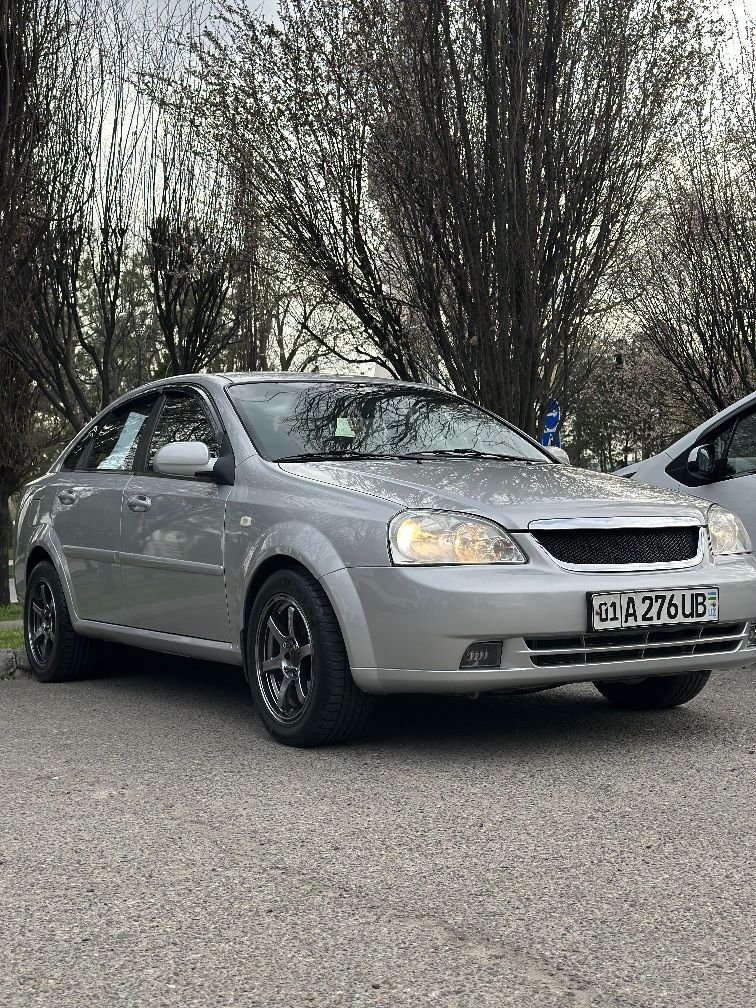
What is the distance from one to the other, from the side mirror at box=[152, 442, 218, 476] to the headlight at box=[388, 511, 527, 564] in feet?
4.33

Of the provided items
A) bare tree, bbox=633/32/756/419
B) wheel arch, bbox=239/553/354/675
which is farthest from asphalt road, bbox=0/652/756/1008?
bare tree, bbox=633/32/756/419

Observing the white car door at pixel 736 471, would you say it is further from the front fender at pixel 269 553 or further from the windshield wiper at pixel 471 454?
the front fender at pixel 269 553

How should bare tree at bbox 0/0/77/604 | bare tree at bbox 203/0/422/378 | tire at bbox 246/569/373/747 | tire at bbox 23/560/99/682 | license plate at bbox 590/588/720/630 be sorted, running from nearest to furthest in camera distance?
1. license plate at bbox 590/588/720/630
2. tire at bbox 246/569/373/747
3. tire at bbox 23/560/99/682
4. bare tree at bbox 0/0/77/604
5. bare tree at bbox 203/0/422/378

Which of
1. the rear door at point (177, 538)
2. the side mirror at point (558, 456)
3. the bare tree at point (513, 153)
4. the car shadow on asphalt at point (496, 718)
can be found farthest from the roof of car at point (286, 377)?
the bare tree at point (513, 153)

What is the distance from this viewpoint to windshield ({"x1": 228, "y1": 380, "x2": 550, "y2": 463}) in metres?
6.19

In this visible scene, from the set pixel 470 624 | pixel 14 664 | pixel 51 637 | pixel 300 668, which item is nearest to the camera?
pixel 470 624

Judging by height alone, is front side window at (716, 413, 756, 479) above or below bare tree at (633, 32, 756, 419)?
below

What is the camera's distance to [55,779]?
5.00m

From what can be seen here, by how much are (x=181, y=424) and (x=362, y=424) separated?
1033 mm

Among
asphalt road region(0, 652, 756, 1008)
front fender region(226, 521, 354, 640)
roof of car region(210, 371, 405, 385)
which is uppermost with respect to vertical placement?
roof of car region(210, 371, 405, 385)

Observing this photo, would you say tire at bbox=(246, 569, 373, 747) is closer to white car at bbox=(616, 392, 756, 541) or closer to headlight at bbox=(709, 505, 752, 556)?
headlight at bbox=(709, 505, 752, 556)

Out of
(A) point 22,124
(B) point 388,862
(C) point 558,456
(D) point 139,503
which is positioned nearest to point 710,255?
(A) point 22,124

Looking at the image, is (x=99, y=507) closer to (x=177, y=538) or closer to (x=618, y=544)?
(x=177, y=538)

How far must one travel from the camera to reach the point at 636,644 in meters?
5.21
